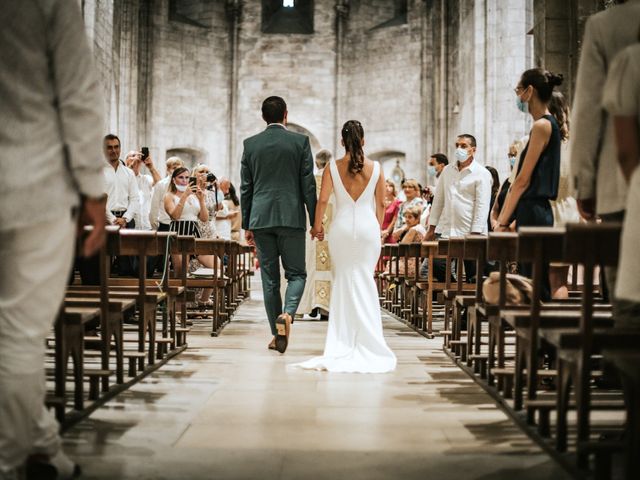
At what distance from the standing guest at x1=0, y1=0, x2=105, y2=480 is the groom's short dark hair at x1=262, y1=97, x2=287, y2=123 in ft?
13.8

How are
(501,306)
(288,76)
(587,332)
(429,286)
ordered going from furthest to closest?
(288,76) < (429,286) < (501,306) < (587,332)

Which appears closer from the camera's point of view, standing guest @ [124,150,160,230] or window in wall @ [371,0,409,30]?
standing guest @ [124,150,160,230]

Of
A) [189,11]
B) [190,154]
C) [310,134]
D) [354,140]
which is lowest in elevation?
[354,140]

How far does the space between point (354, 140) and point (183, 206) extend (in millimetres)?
3621

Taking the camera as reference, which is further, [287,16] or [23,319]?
[287,16]

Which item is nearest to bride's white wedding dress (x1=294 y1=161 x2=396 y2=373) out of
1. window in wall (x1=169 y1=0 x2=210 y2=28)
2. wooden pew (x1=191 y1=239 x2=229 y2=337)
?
wooden pew (x1=191 y1=239 x2=229 y2=337)

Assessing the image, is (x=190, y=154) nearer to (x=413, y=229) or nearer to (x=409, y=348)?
(x=413, y=229)

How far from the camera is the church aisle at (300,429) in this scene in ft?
10.5

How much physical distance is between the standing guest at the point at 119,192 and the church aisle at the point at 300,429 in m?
2.86

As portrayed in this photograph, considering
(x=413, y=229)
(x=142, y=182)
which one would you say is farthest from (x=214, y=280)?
(x=142, y=182)

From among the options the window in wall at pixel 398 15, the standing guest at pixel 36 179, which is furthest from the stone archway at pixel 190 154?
the standing guest at pixel 36 179

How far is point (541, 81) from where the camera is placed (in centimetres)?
541

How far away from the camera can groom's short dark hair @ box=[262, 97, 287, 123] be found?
688cm

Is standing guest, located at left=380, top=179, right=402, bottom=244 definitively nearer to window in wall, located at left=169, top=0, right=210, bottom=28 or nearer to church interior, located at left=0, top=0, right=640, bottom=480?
church interior, located at left=0, top=0, right=640, bottom=480
